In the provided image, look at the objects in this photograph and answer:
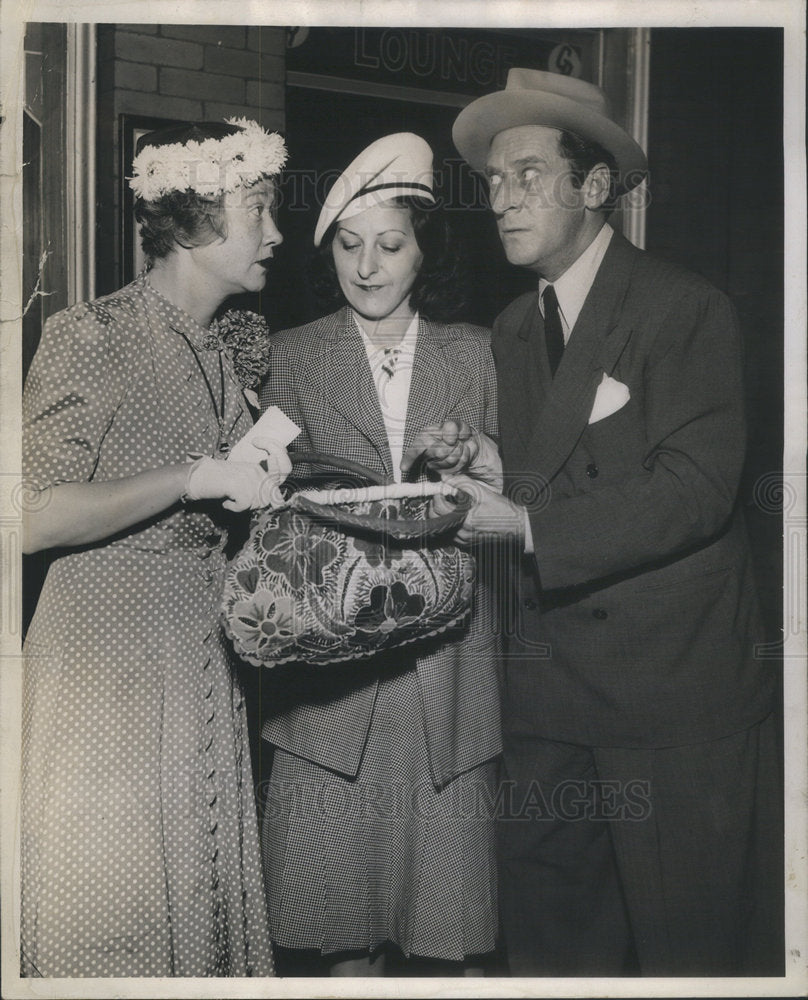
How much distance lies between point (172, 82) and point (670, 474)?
4.97 feet

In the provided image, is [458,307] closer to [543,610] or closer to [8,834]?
[543,610]

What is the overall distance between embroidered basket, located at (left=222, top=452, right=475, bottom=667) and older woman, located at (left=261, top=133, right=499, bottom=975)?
257mm

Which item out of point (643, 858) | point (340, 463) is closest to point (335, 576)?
point (340, 463)

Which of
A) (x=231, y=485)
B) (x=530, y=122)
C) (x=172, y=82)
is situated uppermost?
(x=172, y=82)

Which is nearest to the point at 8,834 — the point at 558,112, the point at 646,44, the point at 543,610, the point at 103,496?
the point at 103,496

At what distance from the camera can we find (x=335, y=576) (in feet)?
6.80

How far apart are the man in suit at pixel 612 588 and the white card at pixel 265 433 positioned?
12.3 inches

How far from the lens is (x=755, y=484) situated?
2.46 m

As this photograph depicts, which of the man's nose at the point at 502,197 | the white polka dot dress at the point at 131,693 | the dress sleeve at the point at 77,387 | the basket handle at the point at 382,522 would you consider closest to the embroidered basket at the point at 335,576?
the basket handle at the point at 382,522

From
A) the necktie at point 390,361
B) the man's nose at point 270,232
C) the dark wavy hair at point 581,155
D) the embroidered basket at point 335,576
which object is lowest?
the embroidered basket at point 335,576

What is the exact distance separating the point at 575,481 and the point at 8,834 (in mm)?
1566

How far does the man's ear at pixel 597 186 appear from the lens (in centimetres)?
240

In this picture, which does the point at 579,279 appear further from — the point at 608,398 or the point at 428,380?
the point at 428,380

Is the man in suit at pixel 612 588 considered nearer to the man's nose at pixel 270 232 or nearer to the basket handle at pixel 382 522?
the basket handle at pixel 382 522
